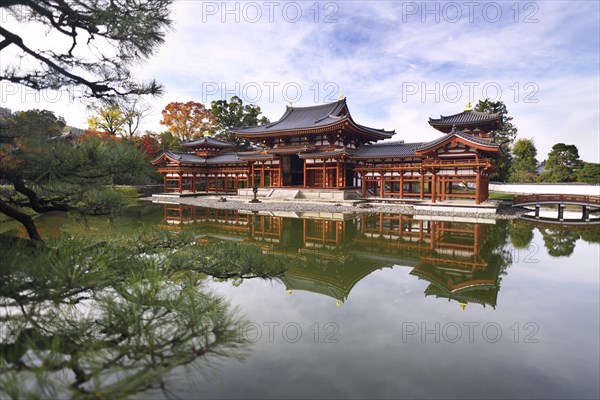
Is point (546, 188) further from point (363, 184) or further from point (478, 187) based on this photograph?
point (363, 184)

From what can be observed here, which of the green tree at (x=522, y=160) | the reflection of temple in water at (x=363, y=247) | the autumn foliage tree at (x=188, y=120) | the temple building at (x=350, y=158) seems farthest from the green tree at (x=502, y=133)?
the autumn foliage tree at (x=188, y=120)

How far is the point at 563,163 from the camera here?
105 ft

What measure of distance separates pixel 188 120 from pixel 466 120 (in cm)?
3476

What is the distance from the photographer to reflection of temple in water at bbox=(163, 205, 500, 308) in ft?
21.3

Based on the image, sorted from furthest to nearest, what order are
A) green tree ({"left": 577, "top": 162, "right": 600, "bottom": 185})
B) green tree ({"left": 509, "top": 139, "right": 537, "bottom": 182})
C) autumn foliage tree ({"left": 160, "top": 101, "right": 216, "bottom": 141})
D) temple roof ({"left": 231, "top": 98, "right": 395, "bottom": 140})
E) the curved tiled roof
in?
autumn foliage tree ({"left": 160, "top": 101, "right": 216, "bottom": 141})
green tree ({"left": 509, "top": 139, "right": 537, "bottom": 182})
green tree ({"left": 577, "top": 162, "right": 600, "bottom": 185})
temple roof ({"left": 231, "top": 98, "right": 395, "bottom": 140})
the curved tiled roof

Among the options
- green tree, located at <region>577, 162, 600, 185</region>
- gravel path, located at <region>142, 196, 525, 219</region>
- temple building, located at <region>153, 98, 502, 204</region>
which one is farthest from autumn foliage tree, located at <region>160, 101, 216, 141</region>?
green tree, located at <region>577, 162, 600, 185</region>

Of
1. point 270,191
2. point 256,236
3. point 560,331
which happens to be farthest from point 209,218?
point 560,331

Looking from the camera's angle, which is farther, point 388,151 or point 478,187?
point 388,151

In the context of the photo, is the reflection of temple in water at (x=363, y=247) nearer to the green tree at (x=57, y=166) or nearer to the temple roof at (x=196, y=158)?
the green tree at (x=57, y=166)

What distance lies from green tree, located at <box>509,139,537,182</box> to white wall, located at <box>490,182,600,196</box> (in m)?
2.90

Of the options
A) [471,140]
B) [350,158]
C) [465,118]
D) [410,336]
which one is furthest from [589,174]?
[410,336]

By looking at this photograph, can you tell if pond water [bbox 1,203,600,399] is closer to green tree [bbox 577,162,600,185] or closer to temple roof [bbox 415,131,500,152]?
temple roof [bbox 415,131,500,152]

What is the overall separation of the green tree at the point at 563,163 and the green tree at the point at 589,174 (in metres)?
1.36

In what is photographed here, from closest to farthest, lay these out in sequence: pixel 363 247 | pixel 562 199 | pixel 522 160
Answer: pixel 363 247 → pixel 562 199 → pixel 522 160
